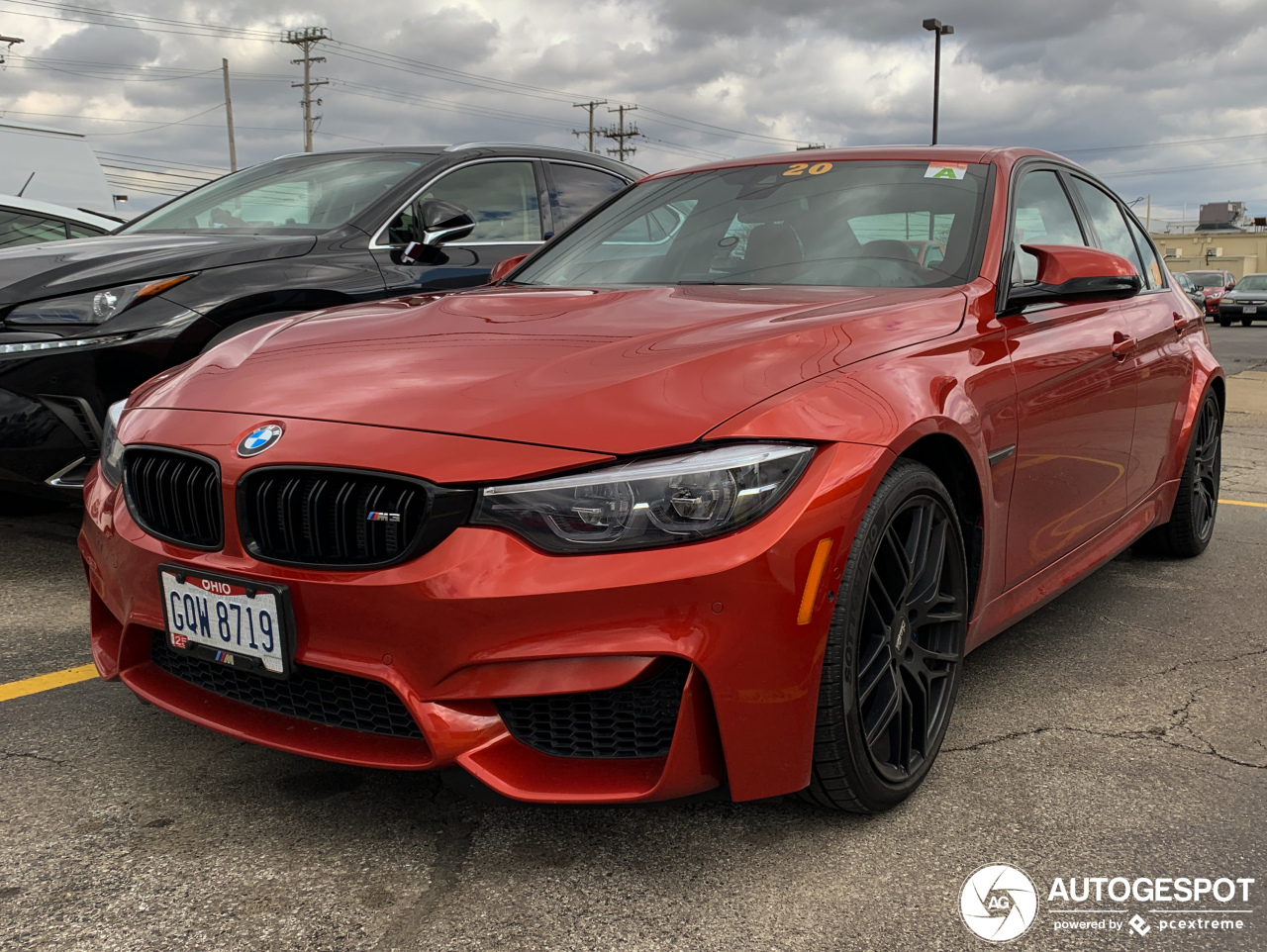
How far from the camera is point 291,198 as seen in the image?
5176 millimetres

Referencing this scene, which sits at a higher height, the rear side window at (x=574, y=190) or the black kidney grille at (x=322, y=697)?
the rear side window at (x=574, y=190)

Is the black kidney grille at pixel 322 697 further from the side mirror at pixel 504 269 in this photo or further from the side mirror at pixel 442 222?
the side mirror at pixel 442 222

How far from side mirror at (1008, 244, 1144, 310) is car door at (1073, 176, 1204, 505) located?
0.60 m

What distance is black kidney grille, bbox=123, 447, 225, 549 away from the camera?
221 centimetres

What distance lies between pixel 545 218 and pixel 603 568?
4.04 meters

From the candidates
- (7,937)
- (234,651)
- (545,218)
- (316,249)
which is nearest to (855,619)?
(234,651)

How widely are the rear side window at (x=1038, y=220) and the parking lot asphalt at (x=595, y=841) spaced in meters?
1.19

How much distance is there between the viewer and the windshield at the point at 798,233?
308cm

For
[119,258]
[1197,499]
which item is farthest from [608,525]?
[1197,499]

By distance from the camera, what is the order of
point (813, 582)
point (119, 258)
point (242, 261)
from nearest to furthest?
point (813, 582), point (119, 258), point (242, 261)

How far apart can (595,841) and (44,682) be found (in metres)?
1.78

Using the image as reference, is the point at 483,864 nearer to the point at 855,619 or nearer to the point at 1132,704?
the point at 855,619

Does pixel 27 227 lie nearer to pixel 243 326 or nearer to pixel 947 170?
pixel 243 326

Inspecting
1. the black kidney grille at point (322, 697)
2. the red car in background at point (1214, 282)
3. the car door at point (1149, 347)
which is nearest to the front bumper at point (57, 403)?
the black kidney grille at point (322, 697)
